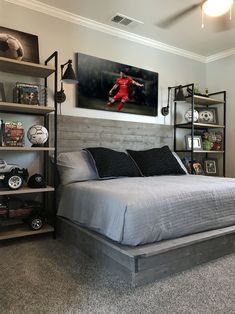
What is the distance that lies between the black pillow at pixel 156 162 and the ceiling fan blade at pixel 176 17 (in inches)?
62.1

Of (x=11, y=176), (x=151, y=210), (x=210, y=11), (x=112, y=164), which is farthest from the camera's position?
(x=112, y=164)

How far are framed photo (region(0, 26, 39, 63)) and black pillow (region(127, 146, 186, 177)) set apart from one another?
1.59m

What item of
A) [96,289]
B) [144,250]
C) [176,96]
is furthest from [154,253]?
[176,96]

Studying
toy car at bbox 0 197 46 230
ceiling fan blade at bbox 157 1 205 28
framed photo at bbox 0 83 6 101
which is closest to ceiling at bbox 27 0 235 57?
ceiling fan blade at bbox 157 1 205 28

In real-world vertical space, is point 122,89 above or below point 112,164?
above

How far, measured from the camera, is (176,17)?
10.2 ft

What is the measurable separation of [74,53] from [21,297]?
8.67ft

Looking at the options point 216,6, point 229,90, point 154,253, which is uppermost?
point 216,6

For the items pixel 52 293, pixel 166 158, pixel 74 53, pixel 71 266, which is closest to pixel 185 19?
pixel 74 53

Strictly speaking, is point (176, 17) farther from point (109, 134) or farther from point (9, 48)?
point (9, 48)

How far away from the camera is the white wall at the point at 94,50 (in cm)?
288

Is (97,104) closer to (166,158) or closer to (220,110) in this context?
(166,158)

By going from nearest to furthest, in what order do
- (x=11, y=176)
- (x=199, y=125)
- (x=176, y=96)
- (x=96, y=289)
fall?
(x=96, y=289) < (x=11, y=176) < (x=176, y=96) < (x=199, y=125)

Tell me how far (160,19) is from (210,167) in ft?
7.68
